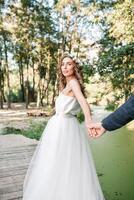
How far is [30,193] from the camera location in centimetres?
420

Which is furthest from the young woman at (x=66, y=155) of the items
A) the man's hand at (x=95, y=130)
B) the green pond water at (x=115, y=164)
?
the green pond water at (x=115, y=164)

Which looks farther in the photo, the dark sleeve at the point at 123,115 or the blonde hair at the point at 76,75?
the blonde hair at the point at 76,75

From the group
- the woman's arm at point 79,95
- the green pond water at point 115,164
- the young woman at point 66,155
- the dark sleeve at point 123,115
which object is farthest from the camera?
the green pond water at point 115,164

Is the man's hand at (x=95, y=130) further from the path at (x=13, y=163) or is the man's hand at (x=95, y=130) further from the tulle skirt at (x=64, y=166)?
the path at (x=13, y=163)

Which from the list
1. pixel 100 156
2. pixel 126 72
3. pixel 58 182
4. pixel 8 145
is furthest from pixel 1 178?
pixel 126 72

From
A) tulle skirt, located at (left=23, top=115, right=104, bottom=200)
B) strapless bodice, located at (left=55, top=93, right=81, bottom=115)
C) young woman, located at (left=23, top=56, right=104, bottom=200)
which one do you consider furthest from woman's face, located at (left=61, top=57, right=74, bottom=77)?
tulle skirt, located at (left=23, top=115, right=104, bottom=200)

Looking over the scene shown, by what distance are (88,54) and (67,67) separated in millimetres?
20873

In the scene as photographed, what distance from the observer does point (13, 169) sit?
6148mm

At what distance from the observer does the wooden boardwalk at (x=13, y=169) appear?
16.4 ft

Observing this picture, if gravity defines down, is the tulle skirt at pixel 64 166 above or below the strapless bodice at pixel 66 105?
below

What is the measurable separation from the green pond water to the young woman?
2.47 metres

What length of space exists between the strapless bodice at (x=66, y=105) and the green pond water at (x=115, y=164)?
278 cm

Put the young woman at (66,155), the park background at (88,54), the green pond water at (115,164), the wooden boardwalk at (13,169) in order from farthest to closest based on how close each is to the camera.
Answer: the park background at (88,54), the green pond water at (115,164), the wooden boardwalk at (13,169), the young woman at (66,155)

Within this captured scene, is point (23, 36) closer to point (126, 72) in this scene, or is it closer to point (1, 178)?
point (126, 72)
